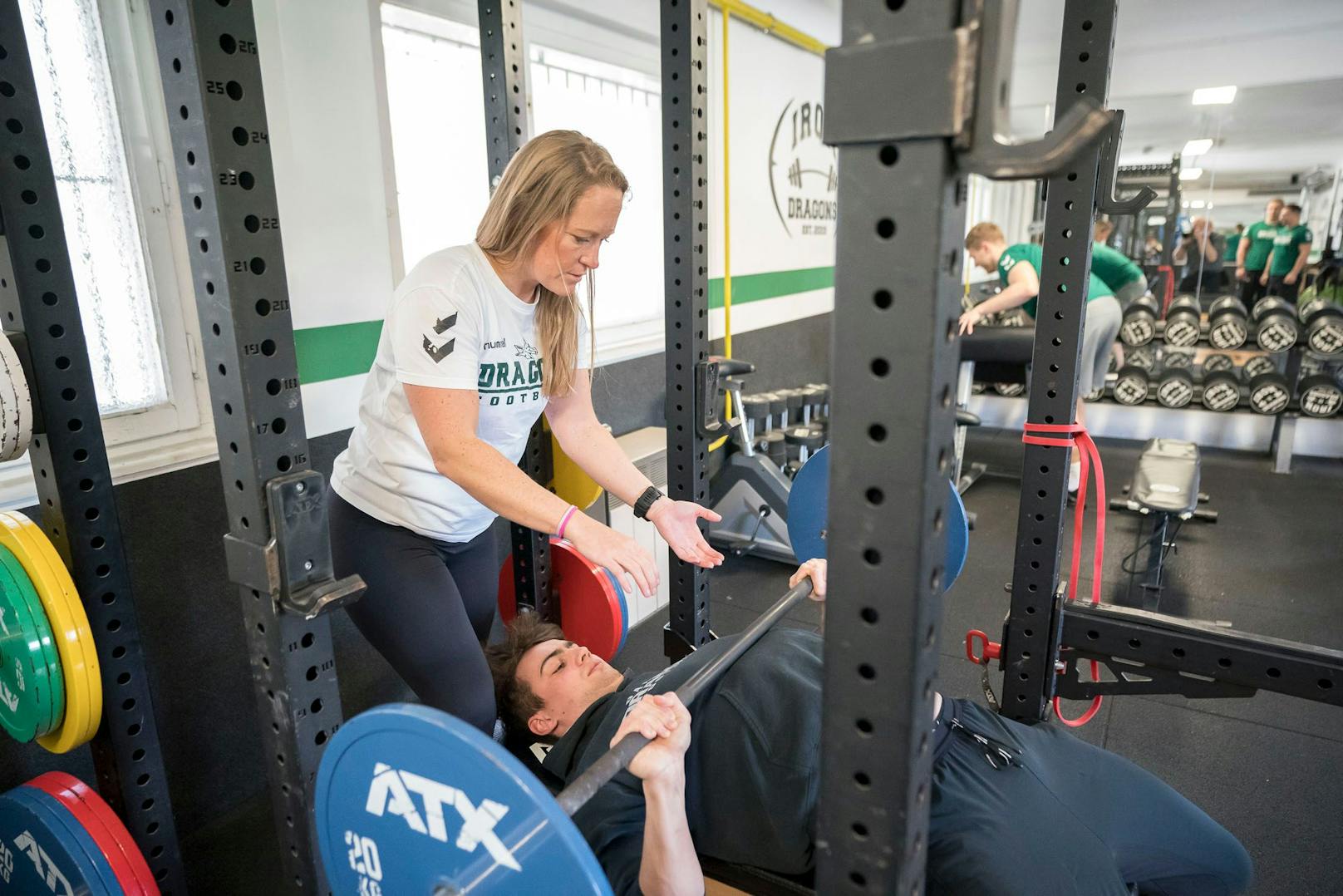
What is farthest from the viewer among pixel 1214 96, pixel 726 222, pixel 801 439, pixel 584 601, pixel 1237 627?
pixel 1214 96

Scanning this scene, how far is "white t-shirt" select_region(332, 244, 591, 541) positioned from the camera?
1350mm

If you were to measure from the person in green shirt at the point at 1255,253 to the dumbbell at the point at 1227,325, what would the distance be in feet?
1.03

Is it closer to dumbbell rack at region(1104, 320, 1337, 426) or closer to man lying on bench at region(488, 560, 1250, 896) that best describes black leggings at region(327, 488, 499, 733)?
man lying on bench at region(488, 560, 1250, 896)

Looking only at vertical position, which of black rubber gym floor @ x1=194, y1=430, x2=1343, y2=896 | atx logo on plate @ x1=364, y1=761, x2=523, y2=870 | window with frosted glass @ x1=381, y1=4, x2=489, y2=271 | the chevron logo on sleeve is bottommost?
black rubber gym floor @ x1=194, y1=430, x2=1343, y2=896

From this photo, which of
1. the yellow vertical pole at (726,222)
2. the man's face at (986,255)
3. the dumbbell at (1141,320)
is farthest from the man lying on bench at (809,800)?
the dumbbell at (1141,320)

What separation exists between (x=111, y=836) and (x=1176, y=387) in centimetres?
555

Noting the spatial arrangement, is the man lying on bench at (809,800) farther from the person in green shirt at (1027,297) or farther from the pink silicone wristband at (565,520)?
the person in green shirt at (1027,297)

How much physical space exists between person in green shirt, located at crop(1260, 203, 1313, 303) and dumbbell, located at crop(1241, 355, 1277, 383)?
1.78 feet

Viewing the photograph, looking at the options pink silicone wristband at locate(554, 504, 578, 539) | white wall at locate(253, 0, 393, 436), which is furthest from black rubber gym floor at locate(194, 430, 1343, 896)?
pink silicone wristband at locate(554, 504, 578, 539)

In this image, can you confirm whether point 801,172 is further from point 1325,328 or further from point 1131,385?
point 1325,328

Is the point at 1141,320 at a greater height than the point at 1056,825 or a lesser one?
greater

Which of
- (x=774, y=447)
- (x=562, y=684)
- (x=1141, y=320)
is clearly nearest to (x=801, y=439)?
(x=774, y=447)

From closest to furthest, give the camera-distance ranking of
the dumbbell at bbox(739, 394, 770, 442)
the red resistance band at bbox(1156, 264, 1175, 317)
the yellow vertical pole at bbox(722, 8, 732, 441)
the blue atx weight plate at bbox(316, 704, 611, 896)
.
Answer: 1. the blue atx weight plate at bbox(316, 704, 611, 896)
2. the yellow vertical pole at bbox(722, 8, 732, 441)
3. the dumbbell at bbox(739, 394, 770, 442)
4. the red resistance band at bbox(1156, 264, 1175, 317)

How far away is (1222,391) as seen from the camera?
4.88 m
